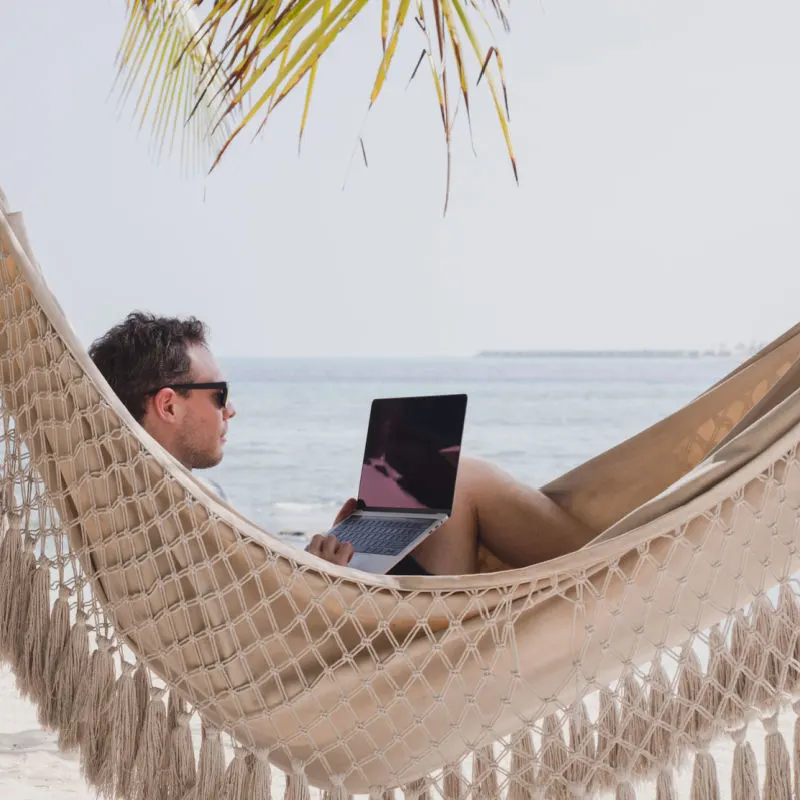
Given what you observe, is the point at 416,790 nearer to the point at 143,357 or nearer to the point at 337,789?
the point at 337,789

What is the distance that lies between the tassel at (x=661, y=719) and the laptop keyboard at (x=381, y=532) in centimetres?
41

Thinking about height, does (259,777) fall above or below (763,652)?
below

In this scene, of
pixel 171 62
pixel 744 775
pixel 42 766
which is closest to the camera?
pixel 744 775

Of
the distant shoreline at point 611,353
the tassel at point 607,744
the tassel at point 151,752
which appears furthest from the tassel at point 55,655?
the distant shoreline at point 611,353

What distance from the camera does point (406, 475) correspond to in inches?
65.2

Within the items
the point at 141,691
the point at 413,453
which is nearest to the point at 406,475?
the point at 413,453

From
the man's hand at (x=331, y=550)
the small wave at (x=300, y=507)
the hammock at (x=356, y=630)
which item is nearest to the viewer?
the hammock at (x=356, y=630)

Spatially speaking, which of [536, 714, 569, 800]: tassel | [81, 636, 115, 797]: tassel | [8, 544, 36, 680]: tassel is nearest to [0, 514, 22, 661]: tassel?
[8, 544, 36, 680]: tassel

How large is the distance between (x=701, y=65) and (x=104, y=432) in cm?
2292

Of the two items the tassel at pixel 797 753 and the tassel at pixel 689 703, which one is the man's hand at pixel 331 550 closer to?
the tassel at pixel 689 703

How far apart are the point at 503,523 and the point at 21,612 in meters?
0.75

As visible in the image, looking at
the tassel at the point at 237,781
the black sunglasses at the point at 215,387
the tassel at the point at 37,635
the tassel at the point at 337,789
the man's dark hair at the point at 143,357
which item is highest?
the man's dark hair at the point at 143,357

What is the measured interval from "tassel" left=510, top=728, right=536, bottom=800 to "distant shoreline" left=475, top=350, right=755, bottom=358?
2137 centimetres

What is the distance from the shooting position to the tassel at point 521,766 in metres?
1.26
